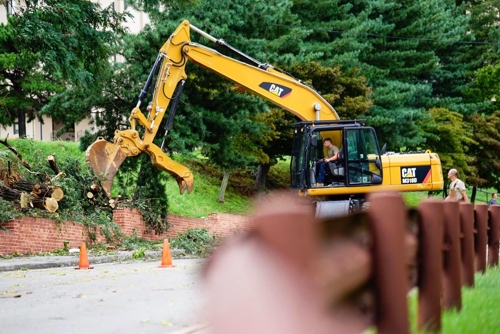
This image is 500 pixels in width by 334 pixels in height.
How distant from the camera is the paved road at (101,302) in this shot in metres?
7.61

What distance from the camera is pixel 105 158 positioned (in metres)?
22.8

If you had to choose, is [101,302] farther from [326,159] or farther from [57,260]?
[326,159]

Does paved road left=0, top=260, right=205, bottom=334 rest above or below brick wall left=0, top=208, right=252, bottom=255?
below

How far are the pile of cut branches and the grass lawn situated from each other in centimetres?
1364

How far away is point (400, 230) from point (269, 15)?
26644 mm

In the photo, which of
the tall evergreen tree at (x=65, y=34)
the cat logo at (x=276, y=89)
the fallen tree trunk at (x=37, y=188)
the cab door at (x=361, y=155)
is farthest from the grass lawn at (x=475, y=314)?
the fallen tree trunk at (x=37, y=188)

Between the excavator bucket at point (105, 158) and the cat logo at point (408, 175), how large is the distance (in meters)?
7.61

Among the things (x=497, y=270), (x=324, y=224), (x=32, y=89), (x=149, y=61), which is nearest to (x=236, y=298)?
(x=324, y=224)

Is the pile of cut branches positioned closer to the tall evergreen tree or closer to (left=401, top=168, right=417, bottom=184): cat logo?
the tall evergreen tree

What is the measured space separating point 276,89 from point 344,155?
15.3ft

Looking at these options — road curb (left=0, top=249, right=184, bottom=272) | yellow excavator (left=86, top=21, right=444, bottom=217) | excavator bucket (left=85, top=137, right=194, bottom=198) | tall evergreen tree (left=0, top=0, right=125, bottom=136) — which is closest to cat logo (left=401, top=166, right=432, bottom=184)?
yellow excavator (left=86, top=21, right=444, bottom=217)

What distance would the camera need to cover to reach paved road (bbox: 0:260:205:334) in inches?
299

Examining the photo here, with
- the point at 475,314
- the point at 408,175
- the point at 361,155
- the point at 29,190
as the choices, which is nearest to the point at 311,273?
the point at 475,314

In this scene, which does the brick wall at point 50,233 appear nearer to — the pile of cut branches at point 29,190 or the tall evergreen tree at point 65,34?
the pile of cut branches at point 29,190
